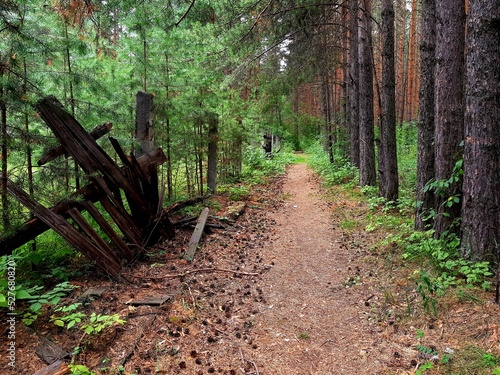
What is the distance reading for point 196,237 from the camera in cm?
722

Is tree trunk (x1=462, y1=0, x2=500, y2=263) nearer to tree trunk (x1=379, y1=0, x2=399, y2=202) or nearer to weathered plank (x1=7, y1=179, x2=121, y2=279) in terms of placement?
tree trunk (x1=379, y1=0, x2=399, y2=202)

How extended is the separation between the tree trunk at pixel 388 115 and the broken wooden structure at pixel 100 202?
19.5 feet

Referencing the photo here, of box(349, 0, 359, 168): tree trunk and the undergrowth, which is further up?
box(349, 0, 359, 168): tree trunk

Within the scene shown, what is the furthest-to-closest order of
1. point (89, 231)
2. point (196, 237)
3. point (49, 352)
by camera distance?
point (196, 237) < point (89, 231) < point (49, 352)

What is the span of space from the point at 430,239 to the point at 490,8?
338 cm

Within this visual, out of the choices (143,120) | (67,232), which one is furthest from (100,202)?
(143,120)

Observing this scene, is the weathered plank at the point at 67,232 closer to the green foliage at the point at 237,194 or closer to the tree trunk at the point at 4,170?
the tree trunk at the point at 4,170

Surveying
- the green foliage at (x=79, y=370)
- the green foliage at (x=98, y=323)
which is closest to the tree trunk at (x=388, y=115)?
the green foliage at (x=98, y=323)

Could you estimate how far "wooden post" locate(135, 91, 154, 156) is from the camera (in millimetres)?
7020

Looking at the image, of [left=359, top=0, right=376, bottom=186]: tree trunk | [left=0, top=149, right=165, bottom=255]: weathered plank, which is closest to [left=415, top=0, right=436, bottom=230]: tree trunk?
[left=359, top=0, right=376, bottom=186]: tree trunk

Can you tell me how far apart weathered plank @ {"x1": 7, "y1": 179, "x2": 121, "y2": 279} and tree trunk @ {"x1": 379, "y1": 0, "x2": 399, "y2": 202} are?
719cm

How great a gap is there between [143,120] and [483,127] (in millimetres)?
5935

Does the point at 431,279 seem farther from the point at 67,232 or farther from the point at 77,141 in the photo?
the point at 77,141

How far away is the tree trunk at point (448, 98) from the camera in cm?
533
